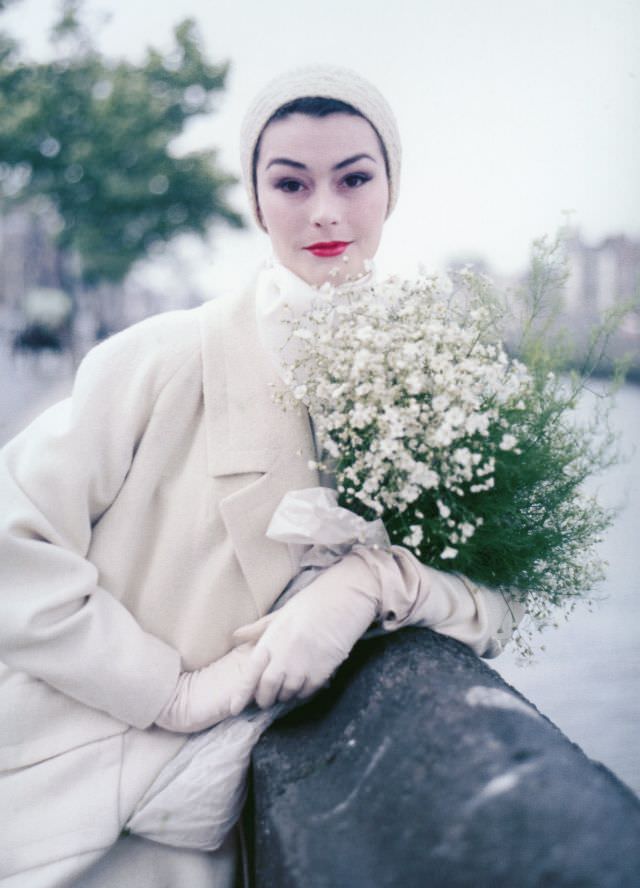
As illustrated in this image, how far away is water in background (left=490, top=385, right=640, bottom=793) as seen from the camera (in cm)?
307

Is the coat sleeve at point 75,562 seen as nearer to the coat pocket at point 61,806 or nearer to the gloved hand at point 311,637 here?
the coat pocket at point 61,806

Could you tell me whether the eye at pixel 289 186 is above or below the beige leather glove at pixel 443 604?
above

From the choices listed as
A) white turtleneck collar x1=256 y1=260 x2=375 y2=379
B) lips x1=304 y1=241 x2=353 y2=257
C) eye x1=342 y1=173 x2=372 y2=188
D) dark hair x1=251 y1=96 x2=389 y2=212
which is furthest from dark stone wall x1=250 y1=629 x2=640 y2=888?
dark hair x1=251 y1=96 x2=389 y2=212

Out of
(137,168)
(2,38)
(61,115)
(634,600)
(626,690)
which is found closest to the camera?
(626,690)

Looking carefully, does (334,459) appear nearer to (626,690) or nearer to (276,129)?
(276,129)

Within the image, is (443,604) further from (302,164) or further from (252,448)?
(302,164)

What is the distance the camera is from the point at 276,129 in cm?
190

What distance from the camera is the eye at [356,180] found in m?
1.93

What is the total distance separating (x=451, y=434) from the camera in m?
1.50

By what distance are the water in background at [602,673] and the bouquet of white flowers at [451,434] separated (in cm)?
105

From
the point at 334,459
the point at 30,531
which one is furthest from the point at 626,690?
the point at 30,531

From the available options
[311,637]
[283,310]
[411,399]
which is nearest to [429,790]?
[311,637]

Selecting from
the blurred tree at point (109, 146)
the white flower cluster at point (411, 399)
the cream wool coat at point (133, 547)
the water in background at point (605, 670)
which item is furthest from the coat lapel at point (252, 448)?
the blurred tree at point (109, 146)

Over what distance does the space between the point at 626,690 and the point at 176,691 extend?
7.80ft
